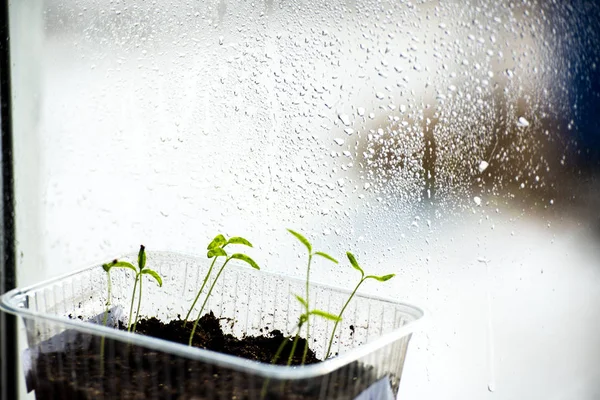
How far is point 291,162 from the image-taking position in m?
0.91

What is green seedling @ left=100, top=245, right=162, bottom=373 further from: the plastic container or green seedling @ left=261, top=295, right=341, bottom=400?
green seedling @ left=261, top=295, right=341, bottom=400

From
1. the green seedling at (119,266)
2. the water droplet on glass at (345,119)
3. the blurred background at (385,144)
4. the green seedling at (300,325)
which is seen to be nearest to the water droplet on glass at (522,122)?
the blurred background at (385,144)

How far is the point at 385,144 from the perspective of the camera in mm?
848

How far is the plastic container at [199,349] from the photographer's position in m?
0.57

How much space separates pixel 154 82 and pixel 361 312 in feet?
1.55

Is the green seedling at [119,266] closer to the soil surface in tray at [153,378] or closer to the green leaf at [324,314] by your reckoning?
the soil surface in tray at [153,378]

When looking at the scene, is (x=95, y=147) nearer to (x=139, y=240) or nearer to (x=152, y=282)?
(x=139, y=240)

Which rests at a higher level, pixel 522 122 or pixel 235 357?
pixel 522 122

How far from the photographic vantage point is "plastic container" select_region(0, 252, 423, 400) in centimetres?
57

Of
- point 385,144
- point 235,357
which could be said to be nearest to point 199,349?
point 235,357

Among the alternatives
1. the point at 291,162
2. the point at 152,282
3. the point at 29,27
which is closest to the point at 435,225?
the point at 291,162

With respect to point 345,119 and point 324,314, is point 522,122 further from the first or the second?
point 324,314

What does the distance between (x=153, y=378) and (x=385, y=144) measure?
0.41 metres

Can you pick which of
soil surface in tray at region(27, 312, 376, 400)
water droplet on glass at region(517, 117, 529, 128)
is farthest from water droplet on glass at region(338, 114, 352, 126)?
soil surface in tray at region(27, 312, 376, 400)
